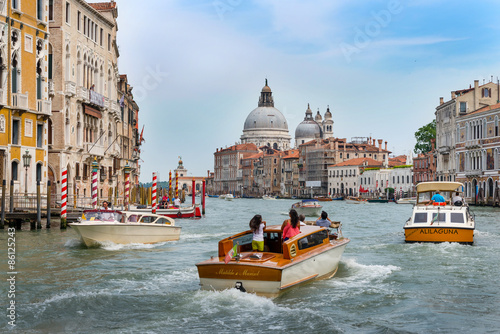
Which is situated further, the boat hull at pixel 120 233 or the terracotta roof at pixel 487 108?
the terracotta roof at pixel 487 108

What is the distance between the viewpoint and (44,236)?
23.6 metres

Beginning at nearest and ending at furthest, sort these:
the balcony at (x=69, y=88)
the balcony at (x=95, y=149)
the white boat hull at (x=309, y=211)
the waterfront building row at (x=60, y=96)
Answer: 1. the waterfront building row at (x=60, y=96)
2. the balcony at (x=69, y=88)
3. the balcony at (x=95, y=149)
4. the white boat hull at (x=309, y=211)

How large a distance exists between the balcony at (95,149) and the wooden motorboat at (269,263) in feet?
84.0

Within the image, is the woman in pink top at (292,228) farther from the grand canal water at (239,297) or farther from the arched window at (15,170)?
the arched window at (15,170)

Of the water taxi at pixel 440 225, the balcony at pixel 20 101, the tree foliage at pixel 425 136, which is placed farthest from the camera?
the tree foliage at pixel 425 136

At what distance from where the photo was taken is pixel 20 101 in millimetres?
29344

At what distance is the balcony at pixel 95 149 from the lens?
1512 inches

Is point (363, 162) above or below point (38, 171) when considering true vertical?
above

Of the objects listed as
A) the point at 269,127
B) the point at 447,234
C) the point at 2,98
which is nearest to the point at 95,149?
the point at 2,98

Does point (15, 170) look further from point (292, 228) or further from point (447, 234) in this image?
point (292, 228)

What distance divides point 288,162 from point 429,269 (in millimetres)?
138670

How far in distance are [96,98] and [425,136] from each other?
6309 cm

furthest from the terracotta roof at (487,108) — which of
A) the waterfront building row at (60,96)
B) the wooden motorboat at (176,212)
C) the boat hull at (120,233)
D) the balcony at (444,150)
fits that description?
the boat hull at (120,233)

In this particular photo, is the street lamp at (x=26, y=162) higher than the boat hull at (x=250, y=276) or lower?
higher
